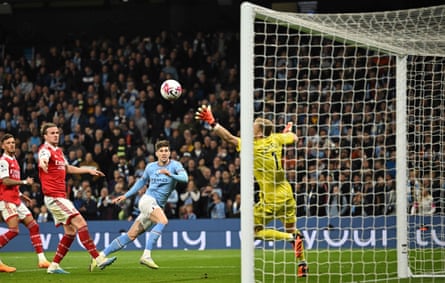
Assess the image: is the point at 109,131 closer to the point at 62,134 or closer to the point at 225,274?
the point at 62,134

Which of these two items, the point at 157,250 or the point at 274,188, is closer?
the point at 274,188

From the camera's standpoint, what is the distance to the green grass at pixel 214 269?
A: 11211 millimetres

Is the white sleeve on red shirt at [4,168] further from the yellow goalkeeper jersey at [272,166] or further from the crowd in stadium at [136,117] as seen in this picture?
the crowd in stadium at [136,117]

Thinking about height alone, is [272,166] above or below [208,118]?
below

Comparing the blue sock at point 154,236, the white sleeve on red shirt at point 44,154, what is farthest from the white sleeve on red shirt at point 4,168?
the blue sock at point 154,236

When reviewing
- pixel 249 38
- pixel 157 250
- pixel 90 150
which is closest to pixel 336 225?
pixel 157 250

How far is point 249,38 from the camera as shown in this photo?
9016 mm

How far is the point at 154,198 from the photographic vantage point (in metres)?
13.1

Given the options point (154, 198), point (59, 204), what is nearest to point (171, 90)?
point (154, 198)

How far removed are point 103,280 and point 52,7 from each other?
63.8 ft

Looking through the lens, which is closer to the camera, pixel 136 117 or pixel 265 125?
pixel 265 125

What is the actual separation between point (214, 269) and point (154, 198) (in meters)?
1.44

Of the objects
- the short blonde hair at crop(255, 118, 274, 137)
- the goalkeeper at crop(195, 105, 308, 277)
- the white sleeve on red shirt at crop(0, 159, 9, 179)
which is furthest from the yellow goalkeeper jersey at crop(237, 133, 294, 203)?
the white sleeve on red shirt at crop(0, 159, 9, 179)

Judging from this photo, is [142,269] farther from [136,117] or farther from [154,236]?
[136,117]
